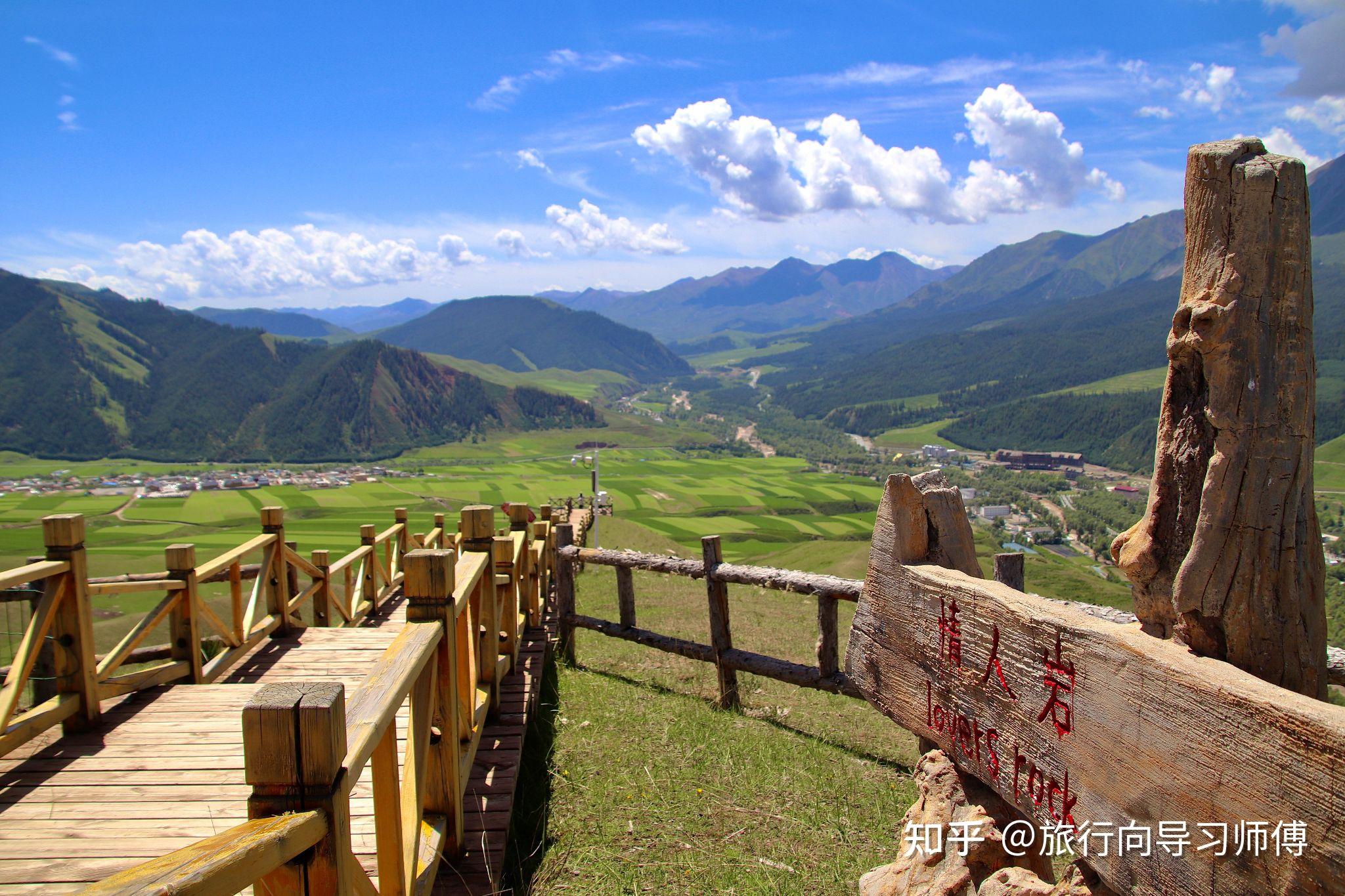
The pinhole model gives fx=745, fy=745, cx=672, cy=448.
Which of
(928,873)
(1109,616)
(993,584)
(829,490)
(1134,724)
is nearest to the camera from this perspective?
(1134,724)

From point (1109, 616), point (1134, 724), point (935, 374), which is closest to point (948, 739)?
point (1134, 724)

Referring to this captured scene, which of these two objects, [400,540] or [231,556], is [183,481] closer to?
[400,540]

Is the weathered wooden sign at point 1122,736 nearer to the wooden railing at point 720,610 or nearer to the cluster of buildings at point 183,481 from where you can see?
the wooden railing at point 720,610

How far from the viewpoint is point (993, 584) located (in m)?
3.19

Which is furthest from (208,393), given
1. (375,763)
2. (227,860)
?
(227,860)

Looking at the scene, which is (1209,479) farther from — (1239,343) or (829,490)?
(829,490)

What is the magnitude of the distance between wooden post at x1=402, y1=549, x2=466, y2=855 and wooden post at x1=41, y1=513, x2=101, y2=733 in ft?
7.56

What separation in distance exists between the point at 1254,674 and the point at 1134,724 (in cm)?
46

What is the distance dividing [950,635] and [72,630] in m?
4.72

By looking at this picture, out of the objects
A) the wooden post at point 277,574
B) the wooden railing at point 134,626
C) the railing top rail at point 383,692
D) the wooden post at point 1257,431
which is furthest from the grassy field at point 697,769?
the wooden post at point 1257,431

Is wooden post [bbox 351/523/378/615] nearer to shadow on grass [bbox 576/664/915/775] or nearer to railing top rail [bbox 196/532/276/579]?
railing top rail [bbox 196/532/276/579]

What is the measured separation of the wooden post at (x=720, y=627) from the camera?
267 inches

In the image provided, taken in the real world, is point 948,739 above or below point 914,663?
below

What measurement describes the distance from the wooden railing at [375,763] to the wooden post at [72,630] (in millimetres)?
1935
